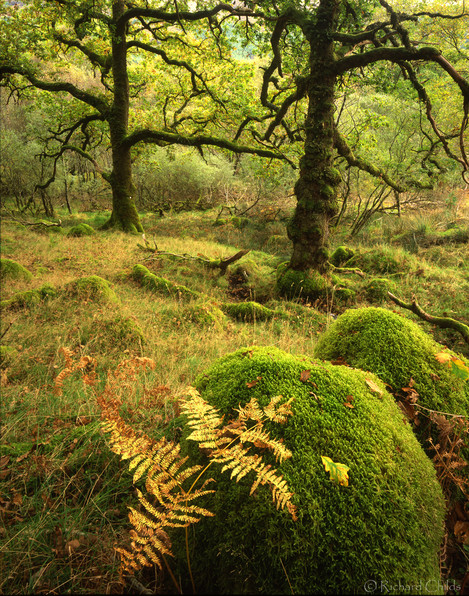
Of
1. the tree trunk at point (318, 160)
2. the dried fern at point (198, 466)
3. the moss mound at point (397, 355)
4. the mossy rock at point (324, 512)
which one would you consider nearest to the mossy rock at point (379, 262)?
the tree trunk at point (318, 160)

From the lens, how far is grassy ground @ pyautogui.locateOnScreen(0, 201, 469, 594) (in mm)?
1556

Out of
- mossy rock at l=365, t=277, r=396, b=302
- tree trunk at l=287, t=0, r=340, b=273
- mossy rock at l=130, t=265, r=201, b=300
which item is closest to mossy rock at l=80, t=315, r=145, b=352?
mossy rock at l=130, t=265, r=201, b=300

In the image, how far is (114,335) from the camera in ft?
15.9

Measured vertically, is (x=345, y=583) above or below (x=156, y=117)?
below

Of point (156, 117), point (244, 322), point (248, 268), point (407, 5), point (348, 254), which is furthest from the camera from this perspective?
point (156, 117)

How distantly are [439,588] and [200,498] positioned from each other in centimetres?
97

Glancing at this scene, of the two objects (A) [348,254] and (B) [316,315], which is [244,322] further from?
(A) [348,254]

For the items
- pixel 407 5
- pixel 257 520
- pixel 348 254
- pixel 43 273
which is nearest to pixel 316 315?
pixel 348 254

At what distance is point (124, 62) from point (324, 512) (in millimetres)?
17541

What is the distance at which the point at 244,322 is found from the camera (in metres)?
6.48

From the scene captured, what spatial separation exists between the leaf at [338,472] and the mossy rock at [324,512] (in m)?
0.04

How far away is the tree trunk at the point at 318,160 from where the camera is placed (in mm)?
7160

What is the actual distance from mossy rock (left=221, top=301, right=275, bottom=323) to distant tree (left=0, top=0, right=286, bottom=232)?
293 inches

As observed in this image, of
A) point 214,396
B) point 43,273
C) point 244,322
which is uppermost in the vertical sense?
point 214,396
